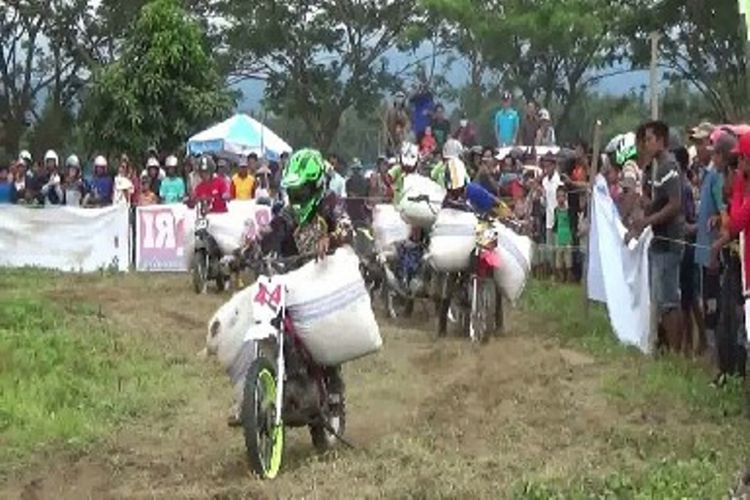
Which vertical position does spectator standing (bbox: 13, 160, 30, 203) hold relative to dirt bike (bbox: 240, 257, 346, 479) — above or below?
above

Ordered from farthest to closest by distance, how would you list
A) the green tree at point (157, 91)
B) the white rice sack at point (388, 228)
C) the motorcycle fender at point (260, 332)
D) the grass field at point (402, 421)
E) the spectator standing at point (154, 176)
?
the green tree at point (157, 91), the spectator standing at point (154, 176), the white rice sack at point (388, 228), the motorcycle fender at point (260, 332), the grass field at point (402, 421)

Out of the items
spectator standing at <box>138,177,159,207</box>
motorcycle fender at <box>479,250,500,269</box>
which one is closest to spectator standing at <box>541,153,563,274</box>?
motorcycle fender at <box>479,250,500,269</box>

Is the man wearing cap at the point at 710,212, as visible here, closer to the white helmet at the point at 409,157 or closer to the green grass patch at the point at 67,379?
the green grass patch at the point at 67,379

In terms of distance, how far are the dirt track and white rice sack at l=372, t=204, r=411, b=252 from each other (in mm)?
3254

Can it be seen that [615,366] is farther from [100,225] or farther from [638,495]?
[100,225]

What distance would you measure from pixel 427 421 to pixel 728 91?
26501 mm

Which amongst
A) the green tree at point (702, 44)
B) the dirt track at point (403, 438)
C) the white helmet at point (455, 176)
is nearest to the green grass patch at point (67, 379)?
the dirt track at point (403, 438)

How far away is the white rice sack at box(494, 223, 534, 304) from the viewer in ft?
45.6

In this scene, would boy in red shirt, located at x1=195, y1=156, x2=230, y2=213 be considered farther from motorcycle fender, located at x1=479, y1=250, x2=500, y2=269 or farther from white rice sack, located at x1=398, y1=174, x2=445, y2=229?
motorcycle fender, located at x1=479, y1=250, x2=500, y2=269

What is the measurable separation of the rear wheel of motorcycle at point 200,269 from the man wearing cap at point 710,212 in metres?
8.48

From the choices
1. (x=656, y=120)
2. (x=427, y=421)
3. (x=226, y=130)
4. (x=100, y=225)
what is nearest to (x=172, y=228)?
(x=100, y=225)

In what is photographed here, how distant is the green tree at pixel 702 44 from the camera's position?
1268 inches

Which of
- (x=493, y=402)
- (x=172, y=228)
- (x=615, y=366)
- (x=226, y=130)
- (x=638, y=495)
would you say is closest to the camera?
(x=638, y=495)

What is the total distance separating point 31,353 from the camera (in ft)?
39.3
